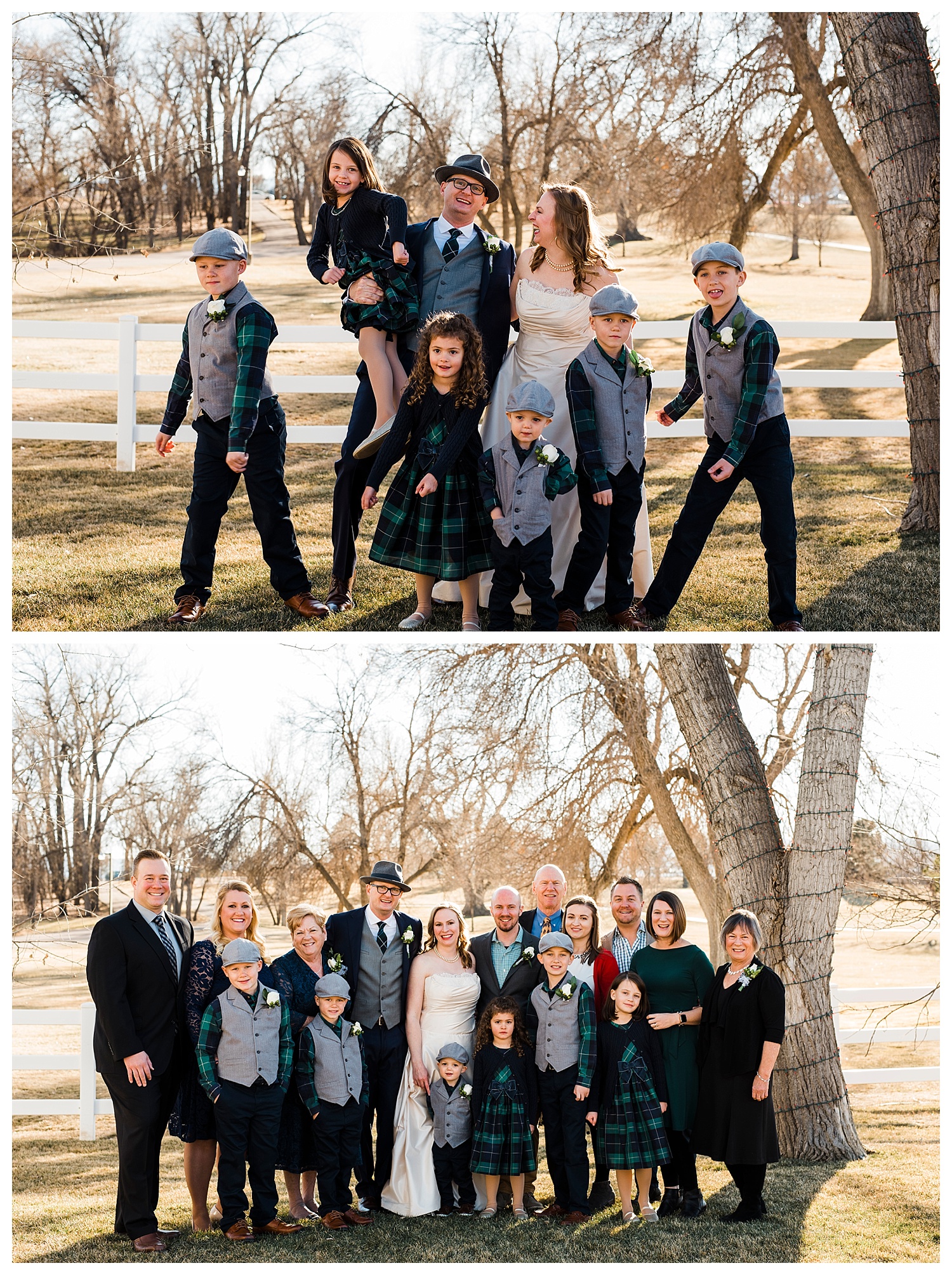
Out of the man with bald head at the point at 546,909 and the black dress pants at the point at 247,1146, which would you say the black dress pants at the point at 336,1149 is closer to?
the black dress pants at the point at 247,1146

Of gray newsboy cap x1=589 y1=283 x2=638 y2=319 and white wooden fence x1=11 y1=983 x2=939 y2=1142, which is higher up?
gray newsboy cap x1=589 y1=283 x2=638 y2=319

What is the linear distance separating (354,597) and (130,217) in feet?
A: 42.1

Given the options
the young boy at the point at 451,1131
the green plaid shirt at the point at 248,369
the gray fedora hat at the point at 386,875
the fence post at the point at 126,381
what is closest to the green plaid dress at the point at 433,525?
the green plaid shirt at the point at 248,369

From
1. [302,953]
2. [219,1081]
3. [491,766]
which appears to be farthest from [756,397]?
[491,766]

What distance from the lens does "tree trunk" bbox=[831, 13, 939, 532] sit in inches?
290

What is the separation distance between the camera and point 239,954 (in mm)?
5141

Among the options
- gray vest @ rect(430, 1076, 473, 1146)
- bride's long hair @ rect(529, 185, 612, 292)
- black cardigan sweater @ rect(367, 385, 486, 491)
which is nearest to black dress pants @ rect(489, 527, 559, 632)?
black cardigan sweater @ rect(367, 385, 486, 491)

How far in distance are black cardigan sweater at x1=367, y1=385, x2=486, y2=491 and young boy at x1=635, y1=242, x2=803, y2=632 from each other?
3.79 feet

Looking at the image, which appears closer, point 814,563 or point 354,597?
point 354,597

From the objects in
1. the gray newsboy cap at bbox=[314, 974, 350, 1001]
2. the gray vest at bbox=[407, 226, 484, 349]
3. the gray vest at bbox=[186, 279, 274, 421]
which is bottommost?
the gray newsboy cap at bbox=[314, 974, 350, 1001]

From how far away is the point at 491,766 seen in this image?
13.5 meters

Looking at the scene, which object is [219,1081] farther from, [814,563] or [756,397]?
[814,563]

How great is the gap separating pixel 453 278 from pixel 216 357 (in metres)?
1.31

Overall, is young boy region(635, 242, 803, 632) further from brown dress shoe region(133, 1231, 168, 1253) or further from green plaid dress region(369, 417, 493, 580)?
brown dress shoe region(133, 1231, 168, 1253)
